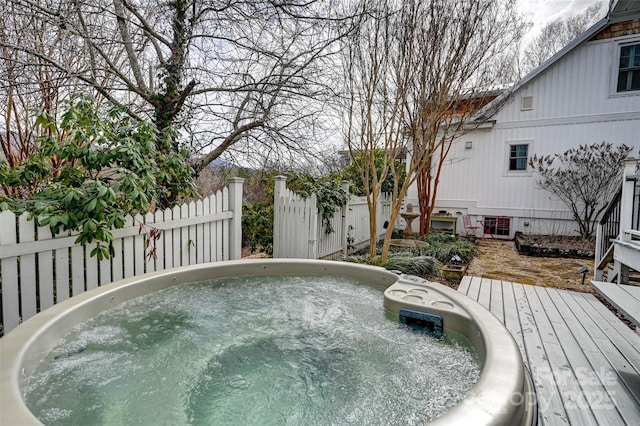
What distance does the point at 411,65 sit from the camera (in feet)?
13.9

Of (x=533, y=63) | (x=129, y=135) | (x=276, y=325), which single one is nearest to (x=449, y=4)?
(x=129, y=135)

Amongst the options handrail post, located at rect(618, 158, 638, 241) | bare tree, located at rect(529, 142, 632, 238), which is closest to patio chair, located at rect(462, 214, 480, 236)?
bare tree, located at rect(529, 142, 632, 238)

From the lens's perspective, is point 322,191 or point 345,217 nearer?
point 322,191

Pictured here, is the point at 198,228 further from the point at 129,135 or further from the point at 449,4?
the point at 449,4

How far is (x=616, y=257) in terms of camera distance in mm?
3664

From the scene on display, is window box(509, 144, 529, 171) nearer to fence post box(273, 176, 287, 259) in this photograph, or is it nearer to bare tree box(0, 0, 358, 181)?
bare tree box(0, 0, 358, 181)

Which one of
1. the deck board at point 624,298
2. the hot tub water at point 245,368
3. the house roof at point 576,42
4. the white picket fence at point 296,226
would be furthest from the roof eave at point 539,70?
the hot tub water at point 245,368

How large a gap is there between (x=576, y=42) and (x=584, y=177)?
3179 millimetres

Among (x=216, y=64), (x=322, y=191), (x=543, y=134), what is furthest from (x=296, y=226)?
(x=543, y=134)

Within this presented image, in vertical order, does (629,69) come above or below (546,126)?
above

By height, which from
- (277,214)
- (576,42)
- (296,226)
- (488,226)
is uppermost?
(576,42)

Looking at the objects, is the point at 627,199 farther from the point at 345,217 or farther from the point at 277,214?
the point at 277,214

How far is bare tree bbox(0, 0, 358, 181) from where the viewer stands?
379 cm

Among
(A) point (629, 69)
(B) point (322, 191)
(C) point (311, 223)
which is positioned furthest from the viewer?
(A) point (629, 69)
